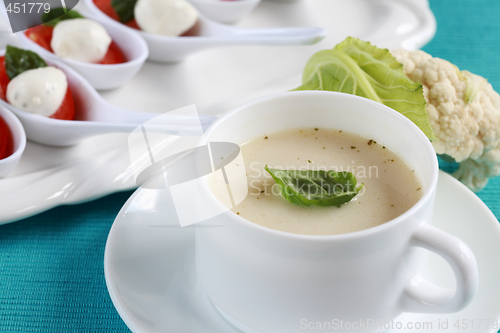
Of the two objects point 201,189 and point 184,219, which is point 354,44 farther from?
point 201,189

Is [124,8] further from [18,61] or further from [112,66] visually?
[18,61]

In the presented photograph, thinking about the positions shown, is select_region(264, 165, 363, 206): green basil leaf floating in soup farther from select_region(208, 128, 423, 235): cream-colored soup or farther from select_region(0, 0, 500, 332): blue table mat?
select_region(0, 0, 500, 332): blue table mat

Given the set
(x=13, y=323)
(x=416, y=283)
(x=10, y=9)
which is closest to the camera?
(x=416, y=283)

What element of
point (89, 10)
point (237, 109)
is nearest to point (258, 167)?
point (237, 109)

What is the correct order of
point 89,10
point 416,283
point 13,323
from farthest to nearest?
point 89,10
point 13,323
point 416,283

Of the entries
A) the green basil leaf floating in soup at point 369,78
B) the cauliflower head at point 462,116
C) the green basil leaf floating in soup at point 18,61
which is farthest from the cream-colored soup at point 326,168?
the green basil leaf floating in soup at point 18,61

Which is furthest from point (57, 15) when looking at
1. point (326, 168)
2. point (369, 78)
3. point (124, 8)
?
point (326, 168)

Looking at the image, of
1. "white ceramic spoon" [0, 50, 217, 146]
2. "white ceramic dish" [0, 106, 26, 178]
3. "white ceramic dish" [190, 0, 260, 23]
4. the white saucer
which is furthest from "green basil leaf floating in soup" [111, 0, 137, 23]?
the white saucer
